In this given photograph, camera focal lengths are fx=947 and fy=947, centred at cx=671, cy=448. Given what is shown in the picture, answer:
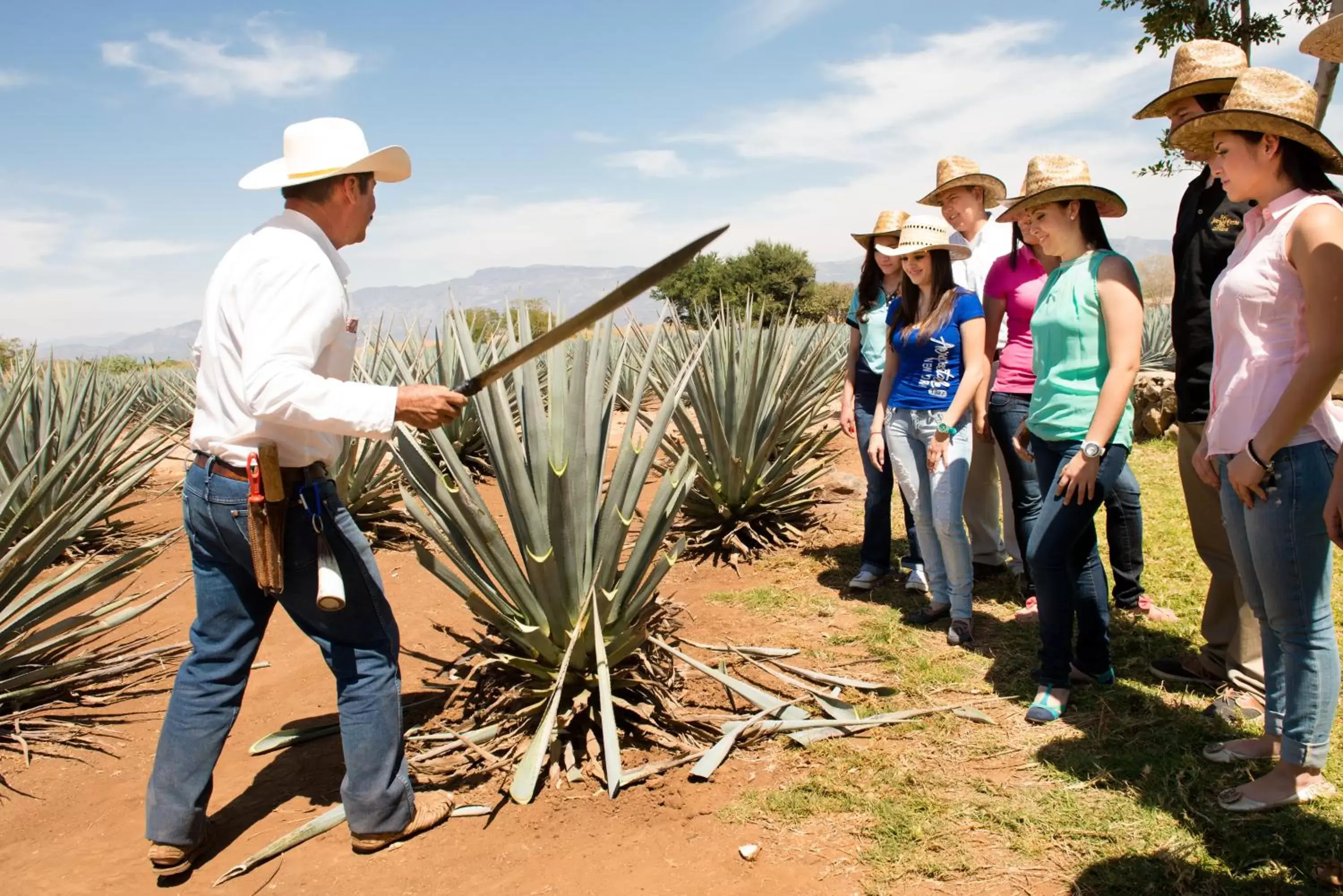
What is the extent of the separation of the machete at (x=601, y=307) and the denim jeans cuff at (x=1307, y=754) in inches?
72.2

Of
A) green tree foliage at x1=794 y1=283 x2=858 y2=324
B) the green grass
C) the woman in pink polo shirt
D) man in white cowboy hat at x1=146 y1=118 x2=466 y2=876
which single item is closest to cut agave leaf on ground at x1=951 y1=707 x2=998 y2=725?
the green grass

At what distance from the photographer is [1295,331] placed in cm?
210

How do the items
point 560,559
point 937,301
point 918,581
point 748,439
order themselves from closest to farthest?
point 560,559 < point 937,301 < point 918,581 < point 748,439

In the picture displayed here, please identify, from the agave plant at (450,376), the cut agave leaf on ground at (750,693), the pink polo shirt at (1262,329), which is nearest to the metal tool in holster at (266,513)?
the cut agave leaf on ground at (750,693)

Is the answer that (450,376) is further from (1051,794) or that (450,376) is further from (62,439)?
(1051,794)

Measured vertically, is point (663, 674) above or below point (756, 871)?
above

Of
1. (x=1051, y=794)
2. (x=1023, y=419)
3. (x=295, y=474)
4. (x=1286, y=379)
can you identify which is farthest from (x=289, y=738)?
(x=1286, y=379)

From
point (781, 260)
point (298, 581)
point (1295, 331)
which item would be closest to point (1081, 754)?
point (1295, 331)

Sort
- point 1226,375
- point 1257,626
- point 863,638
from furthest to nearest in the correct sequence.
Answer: point 863,638
point 1257,626
point 1226,375

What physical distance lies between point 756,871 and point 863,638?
5.32 ft

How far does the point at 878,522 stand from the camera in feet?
14.2

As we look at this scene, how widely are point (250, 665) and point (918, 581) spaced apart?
2807 millimetres

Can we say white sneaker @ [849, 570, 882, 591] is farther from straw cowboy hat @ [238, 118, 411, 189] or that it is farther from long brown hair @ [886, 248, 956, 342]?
straw cowboy hat @ [238, 118, 411, 189]

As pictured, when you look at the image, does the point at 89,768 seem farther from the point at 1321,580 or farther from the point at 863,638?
the point at 1321,580
